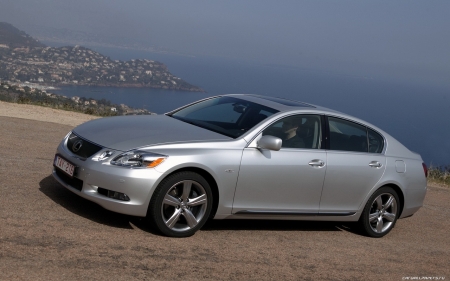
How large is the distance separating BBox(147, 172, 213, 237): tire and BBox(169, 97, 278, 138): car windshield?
818 mm

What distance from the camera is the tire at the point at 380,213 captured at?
25.8ft

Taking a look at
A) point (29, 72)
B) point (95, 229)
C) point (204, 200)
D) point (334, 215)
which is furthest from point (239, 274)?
point (29, 72)

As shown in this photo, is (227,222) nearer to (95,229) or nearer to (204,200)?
(204,200)

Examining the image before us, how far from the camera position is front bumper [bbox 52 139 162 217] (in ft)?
19.8

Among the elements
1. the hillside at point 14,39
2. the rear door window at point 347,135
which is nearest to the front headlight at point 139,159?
the rear door window at point 347,135

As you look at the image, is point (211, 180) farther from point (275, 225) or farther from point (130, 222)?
point (275, 225)

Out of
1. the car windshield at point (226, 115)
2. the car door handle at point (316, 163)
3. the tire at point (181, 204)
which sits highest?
the car windshield at point (226, 115)

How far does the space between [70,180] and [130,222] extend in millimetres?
773

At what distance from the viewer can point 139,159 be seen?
243 inches

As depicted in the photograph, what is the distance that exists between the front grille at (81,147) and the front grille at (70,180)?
264mm

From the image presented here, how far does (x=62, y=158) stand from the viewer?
6688 mm

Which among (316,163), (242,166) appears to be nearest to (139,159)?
(242,166)

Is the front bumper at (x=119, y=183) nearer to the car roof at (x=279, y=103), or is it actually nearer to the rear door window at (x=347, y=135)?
the car roof at (x=279, y=103)

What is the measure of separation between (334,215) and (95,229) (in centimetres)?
297
